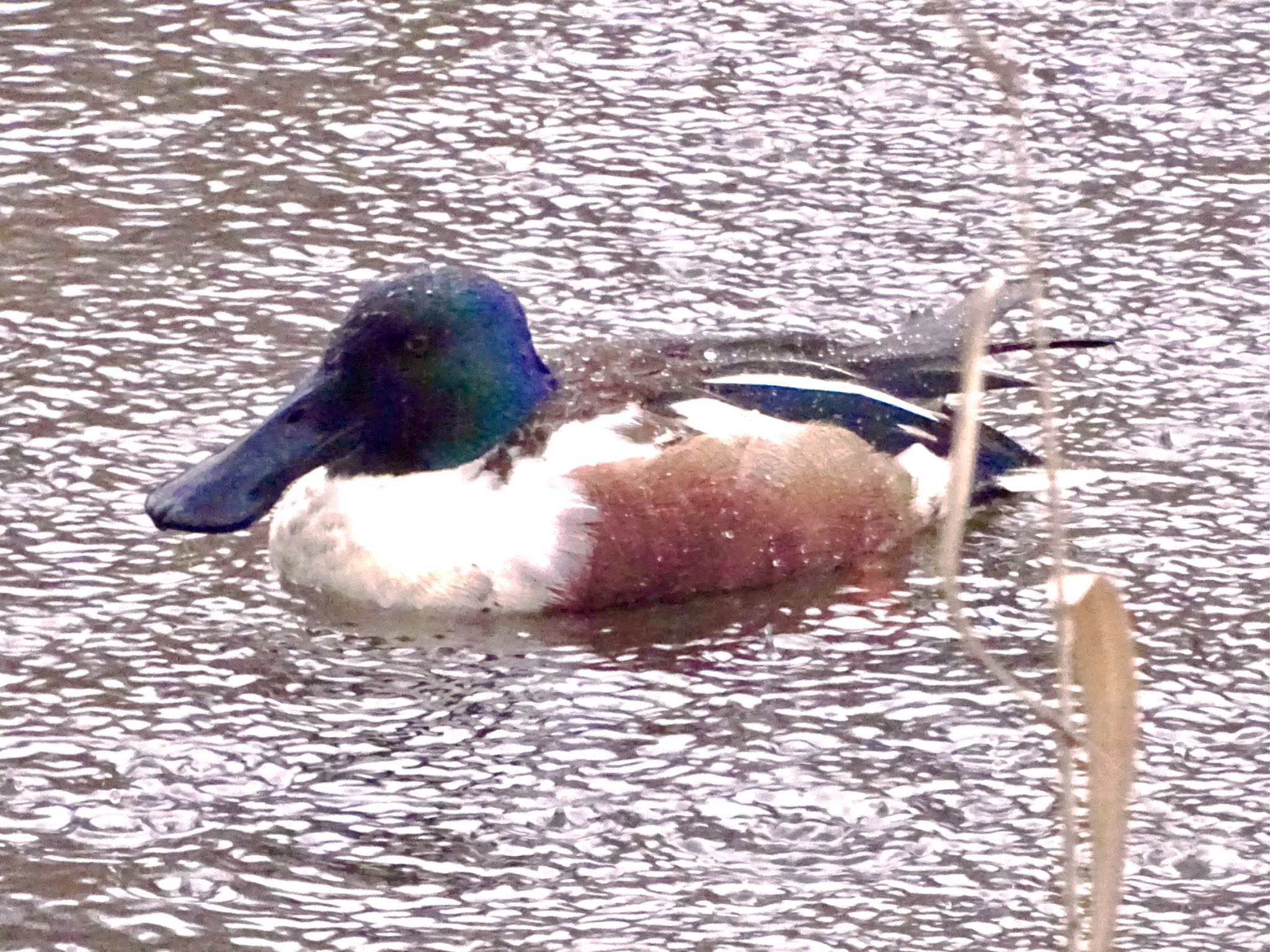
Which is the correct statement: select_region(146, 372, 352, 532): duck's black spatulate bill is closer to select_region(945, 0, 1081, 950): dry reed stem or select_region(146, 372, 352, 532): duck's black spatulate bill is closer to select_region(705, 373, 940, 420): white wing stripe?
select_region(705, 373, 940, 420): white wing stripe

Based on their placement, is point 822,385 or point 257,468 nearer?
point 257,468

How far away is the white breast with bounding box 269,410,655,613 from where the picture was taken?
482 cm

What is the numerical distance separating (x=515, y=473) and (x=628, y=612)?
37 cm

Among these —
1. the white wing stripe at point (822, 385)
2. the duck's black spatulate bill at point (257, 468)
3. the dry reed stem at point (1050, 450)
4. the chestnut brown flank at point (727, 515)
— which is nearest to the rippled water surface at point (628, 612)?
the chestnut brown flank at point (727, 515)

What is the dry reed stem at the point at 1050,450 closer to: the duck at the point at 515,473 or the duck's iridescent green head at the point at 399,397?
the duck at the point at 515,473

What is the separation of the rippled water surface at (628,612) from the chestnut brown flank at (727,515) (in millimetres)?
85

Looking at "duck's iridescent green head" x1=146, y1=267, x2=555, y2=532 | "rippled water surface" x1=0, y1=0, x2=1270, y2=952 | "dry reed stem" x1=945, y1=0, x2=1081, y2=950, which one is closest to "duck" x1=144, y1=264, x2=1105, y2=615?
"duck's iridescent green head" x1=146, y1=267, x2=555, y2=532

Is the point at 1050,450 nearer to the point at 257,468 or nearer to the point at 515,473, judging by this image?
the point at 515,473

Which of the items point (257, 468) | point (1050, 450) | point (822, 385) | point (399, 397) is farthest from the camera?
point (822, 385)

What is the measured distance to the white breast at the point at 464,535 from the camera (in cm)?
482

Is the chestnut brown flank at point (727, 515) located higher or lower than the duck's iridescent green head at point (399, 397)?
lower

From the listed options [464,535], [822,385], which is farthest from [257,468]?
[822,385]

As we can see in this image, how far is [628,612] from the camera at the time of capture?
489cm

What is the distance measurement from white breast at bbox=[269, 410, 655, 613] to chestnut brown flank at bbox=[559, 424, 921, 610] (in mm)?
47
